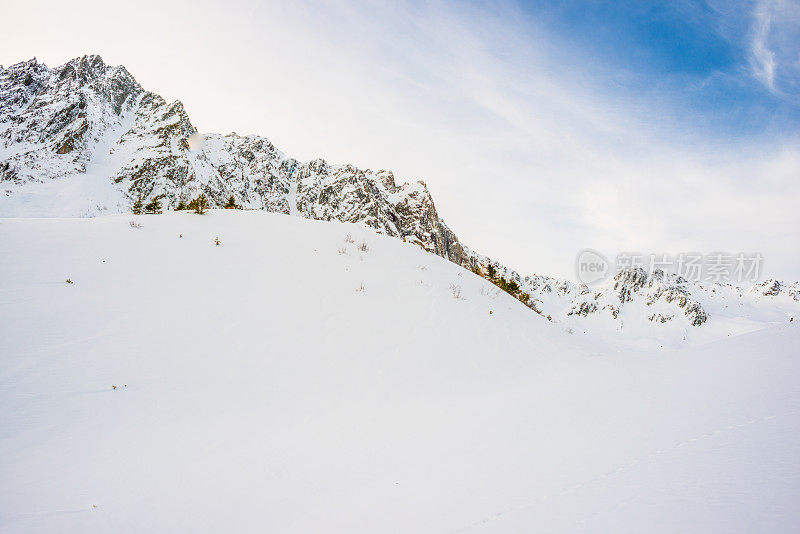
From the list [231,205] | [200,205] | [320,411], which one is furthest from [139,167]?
[320,411]

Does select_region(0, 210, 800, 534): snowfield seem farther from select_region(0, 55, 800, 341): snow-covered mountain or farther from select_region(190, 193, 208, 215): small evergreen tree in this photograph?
select_region(0, 55, 800, 341): snow-covered mountain

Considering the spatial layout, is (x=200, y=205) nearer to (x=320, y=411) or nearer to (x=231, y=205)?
(x=231, y=205)

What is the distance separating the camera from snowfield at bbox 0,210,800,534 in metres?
2.16

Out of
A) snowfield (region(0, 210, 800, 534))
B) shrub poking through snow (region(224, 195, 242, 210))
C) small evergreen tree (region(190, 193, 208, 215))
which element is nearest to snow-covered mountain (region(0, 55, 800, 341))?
snowfield (region(0, 210, 800, 534))

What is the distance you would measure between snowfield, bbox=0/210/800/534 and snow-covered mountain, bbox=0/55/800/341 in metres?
7.33

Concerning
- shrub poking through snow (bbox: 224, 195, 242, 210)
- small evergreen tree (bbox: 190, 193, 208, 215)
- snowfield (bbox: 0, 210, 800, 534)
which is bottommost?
snowfield (bbox: 0, 210, 800, 534)

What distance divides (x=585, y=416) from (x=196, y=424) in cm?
428

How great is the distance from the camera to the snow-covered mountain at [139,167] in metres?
49.8

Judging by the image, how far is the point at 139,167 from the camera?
5956 cm

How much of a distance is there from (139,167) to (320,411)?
74.1 meters

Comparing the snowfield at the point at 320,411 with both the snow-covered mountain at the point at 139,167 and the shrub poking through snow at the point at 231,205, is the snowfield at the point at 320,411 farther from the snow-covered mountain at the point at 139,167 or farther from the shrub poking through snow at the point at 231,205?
the snow-covered mountain at the point at 139,167

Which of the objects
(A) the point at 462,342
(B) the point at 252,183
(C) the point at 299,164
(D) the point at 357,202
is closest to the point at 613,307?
(D) the point at 357,202

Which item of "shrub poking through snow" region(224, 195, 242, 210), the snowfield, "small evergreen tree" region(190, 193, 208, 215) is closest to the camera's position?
the snowfield

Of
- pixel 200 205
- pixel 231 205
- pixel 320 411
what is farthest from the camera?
pixel 231 205
